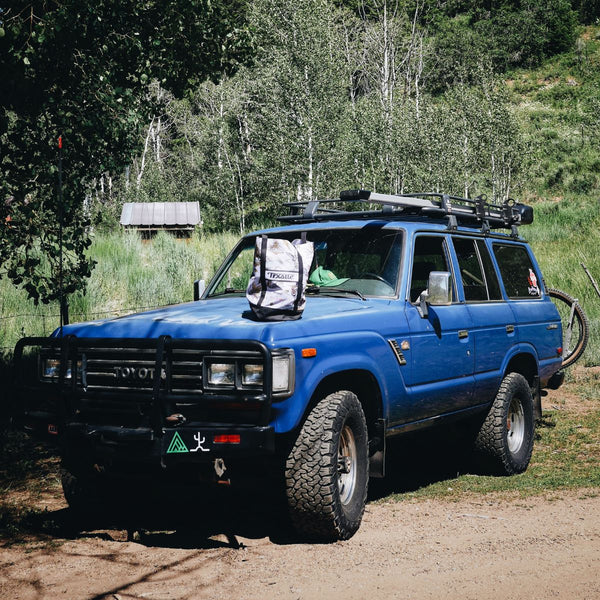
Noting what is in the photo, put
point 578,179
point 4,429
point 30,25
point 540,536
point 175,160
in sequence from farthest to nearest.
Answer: point 175,160, point 578,179, point 4,429, point 30,25, point 540,536

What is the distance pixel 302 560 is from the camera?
14.6 ft

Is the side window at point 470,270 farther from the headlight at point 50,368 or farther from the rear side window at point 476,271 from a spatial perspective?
the headlight at point 50,368

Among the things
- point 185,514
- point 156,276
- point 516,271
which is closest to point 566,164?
point 156,276

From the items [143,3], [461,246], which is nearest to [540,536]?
[461,246]

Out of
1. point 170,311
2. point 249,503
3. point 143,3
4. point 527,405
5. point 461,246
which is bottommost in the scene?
point 249,503

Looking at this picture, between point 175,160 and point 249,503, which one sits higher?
point 175,160

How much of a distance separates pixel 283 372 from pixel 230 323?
52 cm

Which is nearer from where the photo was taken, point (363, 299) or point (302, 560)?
point (302, 560)

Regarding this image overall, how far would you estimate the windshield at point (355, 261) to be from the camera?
576cm

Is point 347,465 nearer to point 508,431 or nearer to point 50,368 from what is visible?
point 50,368

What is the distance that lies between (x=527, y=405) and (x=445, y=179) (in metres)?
22.7

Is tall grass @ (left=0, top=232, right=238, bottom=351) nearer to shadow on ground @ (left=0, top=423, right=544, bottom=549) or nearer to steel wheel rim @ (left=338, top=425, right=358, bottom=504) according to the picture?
shadow on ground @ (left=0, top=423, right=544, bottom=549)

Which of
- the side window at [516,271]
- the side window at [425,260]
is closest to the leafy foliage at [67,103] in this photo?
the side window at [425,260]

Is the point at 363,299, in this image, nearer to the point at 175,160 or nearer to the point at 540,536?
the point at 540,536
